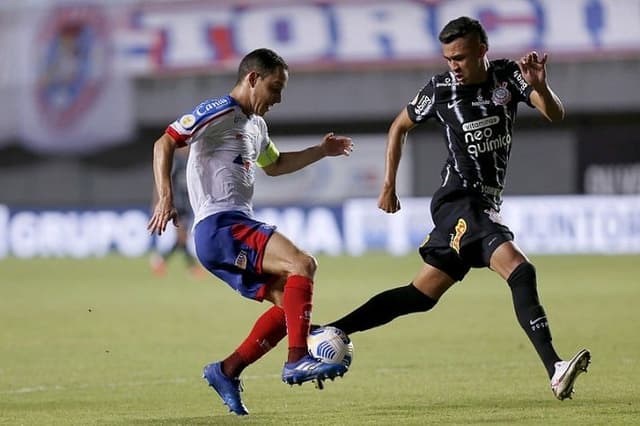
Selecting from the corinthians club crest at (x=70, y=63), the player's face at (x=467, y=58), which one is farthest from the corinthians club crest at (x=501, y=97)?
the corinthians club crest at (x=70, y=63)

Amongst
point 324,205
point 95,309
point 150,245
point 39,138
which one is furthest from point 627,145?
point 95,309

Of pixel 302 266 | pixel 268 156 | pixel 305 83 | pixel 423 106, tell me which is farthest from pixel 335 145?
pixel 305 83

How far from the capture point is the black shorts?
759 cm

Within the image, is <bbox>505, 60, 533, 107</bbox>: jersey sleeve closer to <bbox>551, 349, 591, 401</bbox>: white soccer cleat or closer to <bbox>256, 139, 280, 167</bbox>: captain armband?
<bbox>256, 139, 280, 167</bbox>: captain armband

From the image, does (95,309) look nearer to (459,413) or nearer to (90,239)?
(459,413)

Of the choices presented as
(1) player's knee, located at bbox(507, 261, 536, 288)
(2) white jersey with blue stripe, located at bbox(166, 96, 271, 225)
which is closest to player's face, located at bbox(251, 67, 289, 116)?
(2) white jersey with blue stripe, located at bbox(166, 96, 271, 225)

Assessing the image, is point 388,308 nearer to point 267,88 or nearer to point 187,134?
point 267,88

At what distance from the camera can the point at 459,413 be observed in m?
7.30

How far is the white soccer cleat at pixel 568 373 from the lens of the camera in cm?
682

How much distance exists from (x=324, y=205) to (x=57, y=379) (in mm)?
16637

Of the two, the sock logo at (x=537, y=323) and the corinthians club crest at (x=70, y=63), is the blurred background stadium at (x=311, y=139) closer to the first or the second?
the corinthians club crest at (x=70, y=63)

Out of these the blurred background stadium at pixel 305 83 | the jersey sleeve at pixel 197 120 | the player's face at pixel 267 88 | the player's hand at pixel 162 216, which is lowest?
the blurred background stadium at pixel 305 83

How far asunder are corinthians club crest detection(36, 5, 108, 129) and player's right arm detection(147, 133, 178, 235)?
923 inches

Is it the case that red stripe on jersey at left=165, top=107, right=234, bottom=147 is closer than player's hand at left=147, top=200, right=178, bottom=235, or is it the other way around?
player's hand at left=147, top=200, right=178, bottom=235
